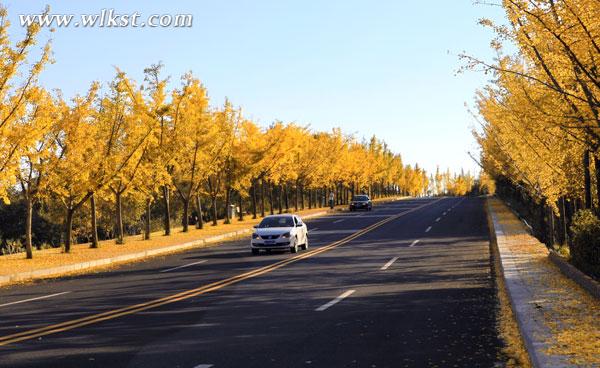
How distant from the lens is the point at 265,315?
1098 centimetres

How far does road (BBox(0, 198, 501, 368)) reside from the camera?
26.0 ft

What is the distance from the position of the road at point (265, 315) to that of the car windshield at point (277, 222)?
422cm

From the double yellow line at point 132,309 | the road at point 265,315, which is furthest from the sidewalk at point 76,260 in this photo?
the double yellow line at point 132,309

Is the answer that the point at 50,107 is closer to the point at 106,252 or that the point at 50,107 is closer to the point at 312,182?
the point at 106,252

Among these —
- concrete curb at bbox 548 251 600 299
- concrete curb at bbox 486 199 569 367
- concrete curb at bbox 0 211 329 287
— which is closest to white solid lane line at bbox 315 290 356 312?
concrete curb at bbox 486 199 569 367

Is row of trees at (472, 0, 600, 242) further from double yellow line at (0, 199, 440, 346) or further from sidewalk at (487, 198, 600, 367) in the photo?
double yellow line at (0, 199, 440, 346)

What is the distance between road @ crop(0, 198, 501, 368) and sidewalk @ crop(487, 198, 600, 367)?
1.63 feet

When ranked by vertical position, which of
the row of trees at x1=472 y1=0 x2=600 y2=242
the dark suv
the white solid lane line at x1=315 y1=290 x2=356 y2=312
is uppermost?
the row of trees at x1=472 y1=0 x2=600 y2=242

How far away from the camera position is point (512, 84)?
57.3ft

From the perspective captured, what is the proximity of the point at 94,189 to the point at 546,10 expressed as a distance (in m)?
22.5

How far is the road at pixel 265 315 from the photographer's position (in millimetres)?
7926

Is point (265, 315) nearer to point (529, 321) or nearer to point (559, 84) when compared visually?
point (529, 321)

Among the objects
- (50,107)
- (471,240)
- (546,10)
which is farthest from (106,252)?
(546,10)

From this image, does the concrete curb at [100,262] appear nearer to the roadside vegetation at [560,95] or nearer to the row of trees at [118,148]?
the row of trees at [118,148]
